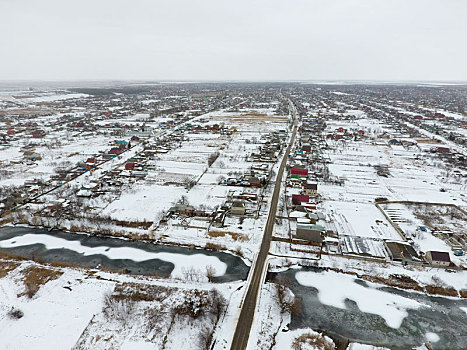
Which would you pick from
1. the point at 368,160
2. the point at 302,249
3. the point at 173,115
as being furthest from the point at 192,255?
the point at 173,115

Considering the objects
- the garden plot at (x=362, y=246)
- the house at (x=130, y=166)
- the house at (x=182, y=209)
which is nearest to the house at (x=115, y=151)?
the house at (x=130, y=166)

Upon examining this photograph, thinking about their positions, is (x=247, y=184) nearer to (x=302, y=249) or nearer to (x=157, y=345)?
(x=302, y=249)

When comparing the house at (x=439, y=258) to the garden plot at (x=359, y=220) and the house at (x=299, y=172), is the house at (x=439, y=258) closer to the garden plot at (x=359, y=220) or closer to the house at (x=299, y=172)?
the garden plot at (x=359, y=220)

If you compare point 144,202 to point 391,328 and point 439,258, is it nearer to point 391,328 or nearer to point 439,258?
point 391,328

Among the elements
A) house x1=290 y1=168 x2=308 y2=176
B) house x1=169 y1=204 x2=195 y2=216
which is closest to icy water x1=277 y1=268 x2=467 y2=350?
house x1=169 y1=204 x2=195 y2=216

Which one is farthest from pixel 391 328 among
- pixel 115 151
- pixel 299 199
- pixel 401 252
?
pixel 115 151

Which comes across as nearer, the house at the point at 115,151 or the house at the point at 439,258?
the house at the point at 439,258

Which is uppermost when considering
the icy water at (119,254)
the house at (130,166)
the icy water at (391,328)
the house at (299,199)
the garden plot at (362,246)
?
the house at (130,166)
